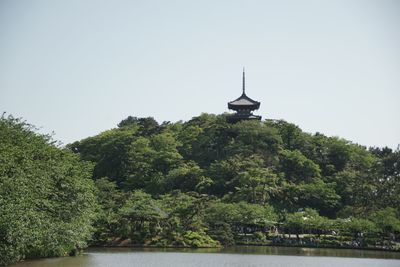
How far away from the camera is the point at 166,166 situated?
5800 centimetres

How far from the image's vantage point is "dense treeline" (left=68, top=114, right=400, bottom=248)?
134 ft

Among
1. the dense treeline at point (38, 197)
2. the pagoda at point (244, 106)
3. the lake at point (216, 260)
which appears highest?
the pagoda at point (244, 106)

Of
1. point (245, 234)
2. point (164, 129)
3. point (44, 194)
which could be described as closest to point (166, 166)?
point (164, 129)

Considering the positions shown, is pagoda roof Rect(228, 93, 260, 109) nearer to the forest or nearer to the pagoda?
the pagoda

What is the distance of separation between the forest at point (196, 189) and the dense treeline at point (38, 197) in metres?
0.06

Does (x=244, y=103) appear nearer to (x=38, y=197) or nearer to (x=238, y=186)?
(x=238, y=186)

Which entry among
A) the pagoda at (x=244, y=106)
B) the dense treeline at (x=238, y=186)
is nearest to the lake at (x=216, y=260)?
the dense treeline at (x=238, y=186)

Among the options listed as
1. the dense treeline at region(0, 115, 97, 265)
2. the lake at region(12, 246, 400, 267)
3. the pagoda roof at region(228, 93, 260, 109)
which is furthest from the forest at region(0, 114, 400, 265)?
the pagoda roof at region(228, 93, 260, 109)

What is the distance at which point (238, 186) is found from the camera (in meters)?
50.5

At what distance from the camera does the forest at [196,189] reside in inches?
1061

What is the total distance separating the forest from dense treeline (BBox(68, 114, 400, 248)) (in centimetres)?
10

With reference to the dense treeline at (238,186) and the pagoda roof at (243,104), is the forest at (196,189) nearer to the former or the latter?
the dense treeline at (238,186)

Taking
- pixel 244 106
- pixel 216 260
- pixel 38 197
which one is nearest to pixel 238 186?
pixel 244 106

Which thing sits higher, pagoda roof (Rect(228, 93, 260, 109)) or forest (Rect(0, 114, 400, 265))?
pagoda roof (Rect(228, 93, 260, 109))
